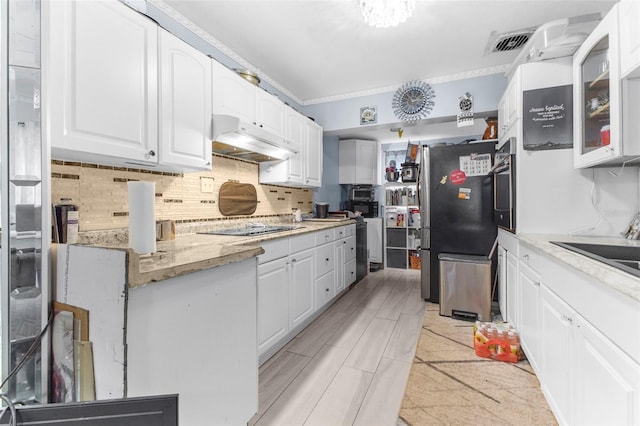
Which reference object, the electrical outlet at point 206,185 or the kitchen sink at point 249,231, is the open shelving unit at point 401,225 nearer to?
the kitchen sink at point 249,231

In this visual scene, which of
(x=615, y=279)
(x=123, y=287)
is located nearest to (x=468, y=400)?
(x=615, y=279)

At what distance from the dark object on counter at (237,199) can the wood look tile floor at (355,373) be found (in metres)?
1.26

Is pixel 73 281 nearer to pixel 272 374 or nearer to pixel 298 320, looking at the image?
pixel 272 374

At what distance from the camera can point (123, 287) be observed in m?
0.72

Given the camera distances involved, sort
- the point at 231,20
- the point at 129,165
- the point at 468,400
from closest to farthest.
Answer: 1. the point at 468,400
2. the point at 129,165
3. the point at 231,20

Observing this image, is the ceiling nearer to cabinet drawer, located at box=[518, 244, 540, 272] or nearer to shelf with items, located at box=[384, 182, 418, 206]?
cabinet drawer, located at box=[518, 244, 540, 272]

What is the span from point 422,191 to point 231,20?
2.49 m

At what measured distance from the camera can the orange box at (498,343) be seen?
6.48ft

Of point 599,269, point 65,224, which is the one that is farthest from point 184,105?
point 599,269

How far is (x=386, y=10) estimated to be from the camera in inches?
72.2

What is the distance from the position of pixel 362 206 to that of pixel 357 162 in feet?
2.64

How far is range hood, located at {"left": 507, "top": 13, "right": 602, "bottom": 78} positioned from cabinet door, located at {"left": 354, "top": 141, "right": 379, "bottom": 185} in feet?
9.91

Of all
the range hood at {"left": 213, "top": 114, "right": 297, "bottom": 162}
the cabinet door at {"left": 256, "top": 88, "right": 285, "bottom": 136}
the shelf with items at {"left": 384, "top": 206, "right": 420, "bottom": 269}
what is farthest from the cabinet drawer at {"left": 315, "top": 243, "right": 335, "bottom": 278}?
the shelf with items at {"left": 384, "top": 206, "right": 420, "bottom": 269}

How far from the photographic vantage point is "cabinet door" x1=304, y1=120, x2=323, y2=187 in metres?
3.39
